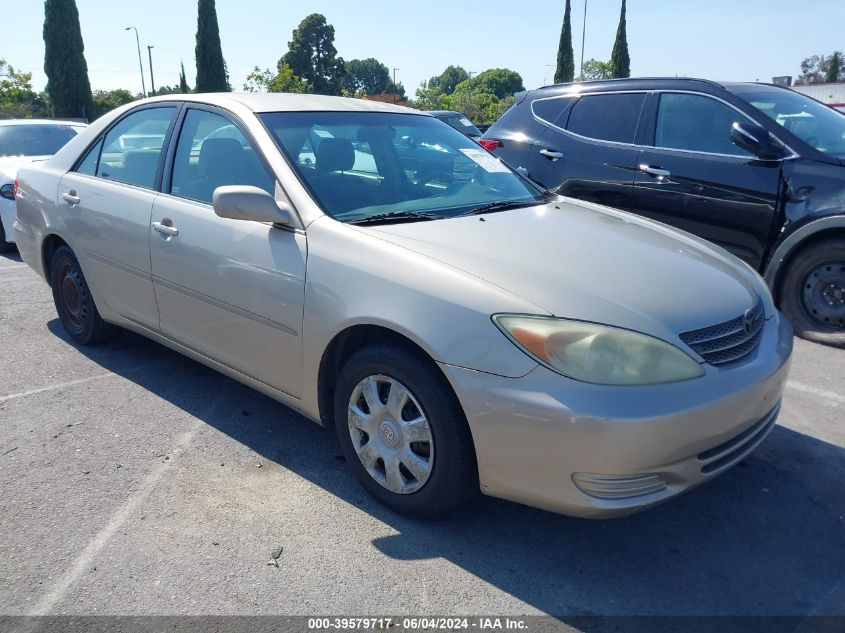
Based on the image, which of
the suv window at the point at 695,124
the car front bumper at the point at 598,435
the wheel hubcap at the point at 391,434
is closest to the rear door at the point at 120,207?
the wheel hubcap at the point at 391,434

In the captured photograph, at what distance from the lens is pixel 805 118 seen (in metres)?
5.39

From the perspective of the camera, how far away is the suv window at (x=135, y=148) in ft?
13.3

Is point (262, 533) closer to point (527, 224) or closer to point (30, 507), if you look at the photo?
point (30, 507)

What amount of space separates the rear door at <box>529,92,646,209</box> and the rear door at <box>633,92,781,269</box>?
0.16 m

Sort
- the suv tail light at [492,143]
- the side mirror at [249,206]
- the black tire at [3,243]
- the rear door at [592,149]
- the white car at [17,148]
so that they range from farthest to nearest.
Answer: the black tire at [3,243]
the white car at [17,148]
the suv tail light at [492,143]
the rear door at [592,149]
the side mirror at [249,206]

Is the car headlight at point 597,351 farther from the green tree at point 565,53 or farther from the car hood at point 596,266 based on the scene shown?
the green tree at point 565,53

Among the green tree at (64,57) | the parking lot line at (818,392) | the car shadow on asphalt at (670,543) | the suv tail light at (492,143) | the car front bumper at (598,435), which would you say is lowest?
the car shadow on asphalt at (670,543)

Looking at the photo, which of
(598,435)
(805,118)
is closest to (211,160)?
(598,435)

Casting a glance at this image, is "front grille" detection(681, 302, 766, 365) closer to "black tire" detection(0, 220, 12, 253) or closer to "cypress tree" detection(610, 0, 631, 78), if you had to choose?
"black tire" detection(0, 220, 12, 253)

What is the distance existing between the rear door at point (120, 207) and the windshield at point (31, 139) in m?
4.62

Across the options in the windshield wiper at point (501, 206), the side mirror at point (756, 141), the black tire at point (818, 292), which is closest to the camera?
the windshield wiper at point (501, 206)

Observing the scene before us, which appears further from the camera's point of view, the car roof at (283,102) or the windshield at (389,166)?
the car roof at (283,102)

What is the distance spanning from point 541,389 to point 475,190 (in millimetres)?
1614

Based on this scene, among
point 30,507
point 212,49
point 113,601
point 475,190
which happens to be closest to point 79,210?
point 30,507
